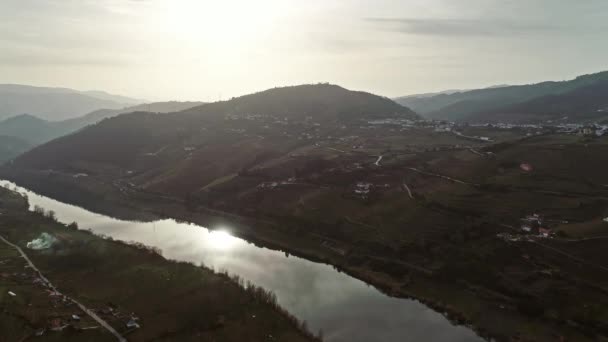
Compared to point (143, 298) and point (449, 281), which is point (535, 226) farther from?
point (143, 298)

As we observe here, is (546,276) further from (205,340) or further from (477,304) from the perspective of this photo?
(205,340)

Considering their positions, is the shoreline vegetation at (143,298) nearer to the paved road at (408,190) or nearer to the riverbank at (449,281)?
the riverbank at (449,281)

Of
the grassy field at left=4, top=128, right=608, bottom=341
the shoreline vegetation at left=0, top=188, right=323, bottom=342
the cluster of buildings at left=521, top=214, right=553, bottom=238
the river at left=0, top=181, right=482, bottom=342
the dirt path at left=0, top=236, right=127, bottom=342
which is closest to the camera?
the dirt path at left=0, top=236, right=127, bottom=342

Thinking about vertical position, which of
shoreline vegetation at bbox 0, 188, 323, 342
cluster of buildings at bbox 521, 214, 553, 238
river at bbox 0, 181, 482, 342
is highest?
cluster of buildings at bbox 521, 214, 553, 238

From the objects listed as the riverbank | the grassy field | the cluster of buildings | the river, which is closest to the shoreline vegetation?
the river

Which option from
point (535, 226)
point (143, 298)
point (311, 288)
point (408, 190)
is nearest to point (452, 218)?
point (535, 226)

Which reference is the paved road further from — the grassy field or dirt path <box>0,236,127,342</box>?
dirt path <box>0,236,127,342</box>
